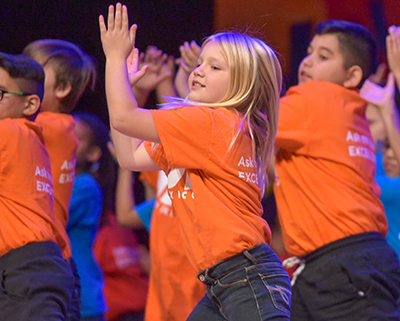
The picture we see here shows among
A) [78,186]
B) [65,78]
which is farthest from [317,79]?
[78,186]

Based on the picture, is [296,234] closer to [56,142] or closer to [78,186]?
[56,142]

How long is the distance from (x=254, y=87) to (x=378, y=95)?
1.02 metres

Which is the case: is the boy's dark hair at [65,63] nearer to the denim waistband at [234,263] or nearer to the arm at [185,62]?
the arm at [185,62]

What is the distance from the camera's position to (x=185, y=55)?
8.53 ft

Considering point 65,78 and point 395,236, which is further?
point 395,236

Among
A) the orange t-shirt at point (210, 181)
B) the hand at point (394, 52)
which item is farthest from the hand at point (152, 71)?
the hand at point (394, 52)

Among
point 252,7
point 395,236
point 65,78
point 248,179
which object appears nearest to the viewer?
point 248,179

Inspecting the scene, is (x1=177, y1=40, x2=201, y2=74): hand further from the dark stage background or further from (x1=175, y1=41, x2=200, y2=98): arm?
the dark stage background

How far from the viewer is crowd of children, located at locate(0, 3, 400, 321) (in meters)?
1.73

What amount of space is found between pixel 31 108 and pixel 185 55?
0.77m

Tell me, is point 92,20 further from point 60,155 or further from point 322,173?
point 322,173

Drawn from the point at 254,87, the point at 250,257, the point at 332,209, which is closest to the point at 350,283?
the point at 332,209

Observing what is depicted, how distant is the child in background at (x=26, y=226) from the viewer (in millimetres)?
1948

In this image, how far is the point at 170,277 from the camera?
2615mm
